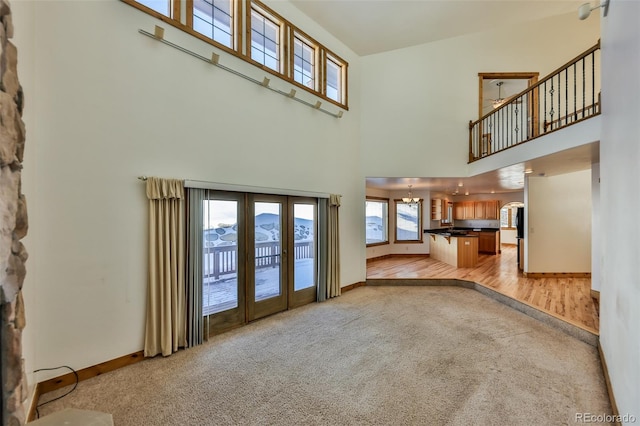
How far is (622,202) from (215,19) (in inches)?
199

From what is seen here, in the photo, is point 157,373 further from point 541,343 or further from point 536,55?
point 536,55

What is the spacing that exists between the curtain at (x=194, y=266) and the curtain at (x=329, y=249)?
7.86 ft

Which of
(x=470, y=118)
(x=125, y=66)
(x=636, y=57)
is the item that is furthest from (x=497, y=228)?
(x=125, y=66)

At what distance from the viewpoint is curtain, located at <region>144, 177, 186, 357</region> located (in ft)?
10.7

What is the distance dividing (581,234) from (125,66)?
9065 millimetres

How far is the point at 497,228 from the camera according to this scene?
1105 cm

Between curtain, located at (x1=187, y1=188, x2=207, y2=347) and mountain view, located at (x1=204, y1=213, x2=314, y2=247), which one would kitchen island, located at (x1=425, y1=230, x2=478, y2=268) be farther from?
curtain, located at (x1=187, y1=188, x2=207, y2=347)

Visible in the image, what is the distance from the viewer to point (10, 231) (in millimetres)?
1541

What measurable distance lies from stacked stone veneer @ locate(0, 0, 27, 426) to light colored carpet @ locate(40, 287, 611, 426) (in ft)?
3.46

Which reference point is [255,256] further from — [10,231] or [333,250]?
[10,231]

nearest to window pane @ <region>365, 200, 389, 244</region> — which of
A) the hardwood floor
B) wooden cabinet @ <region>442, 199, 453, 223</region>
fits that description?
the hardwood floor

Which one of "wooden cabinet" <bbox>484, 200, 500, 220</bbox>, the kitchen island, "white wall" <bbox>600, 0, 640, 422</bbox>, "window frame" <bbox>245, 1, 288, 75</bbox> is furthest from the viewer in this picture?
"wooden cabinet" <bbox>484, 200, 500, 220</bbox>

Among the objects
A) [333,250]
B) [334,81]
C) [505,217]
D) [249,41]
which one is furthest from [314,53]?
[505,217]

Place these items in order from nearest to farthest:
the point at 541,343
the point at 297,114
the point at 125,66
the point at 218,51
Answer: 1. the point at 125,66
2. the point at 541,343
3. the point at 218,51
4. the point at 297,114
